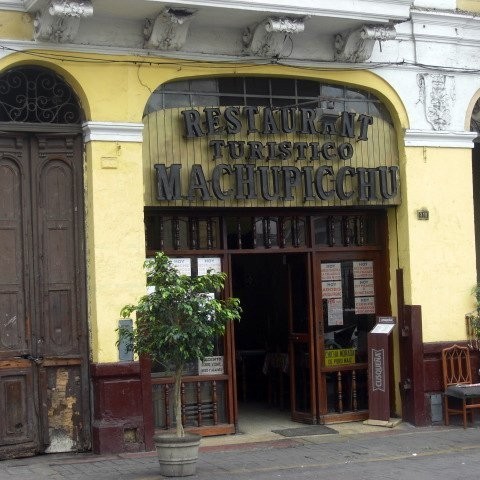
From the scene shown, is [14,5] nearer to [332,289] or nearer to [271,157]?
[271,157]

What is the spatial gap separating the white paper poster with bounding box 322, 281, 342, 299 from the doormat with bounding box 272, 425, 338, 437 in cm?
167

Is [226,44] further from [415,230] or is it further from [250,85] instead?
[415,230]

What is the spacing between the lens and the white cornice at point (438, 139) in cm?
1288

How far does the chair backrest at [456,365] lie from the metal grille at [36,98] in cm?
556

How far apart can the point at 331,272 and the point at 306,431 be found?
6.80 feet

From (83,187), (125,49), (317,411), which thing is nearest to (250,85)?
(125,49)

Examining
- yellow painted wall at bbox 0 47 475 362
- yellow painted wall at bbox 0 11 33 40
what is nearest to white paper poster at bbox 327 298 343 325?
yellow painted wall at bbox 0 47 475 362

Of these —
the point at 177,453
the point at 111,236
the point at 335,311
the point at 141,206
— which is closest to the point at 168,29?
the point at 141,206

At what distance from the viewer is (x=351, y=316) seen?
13.1m

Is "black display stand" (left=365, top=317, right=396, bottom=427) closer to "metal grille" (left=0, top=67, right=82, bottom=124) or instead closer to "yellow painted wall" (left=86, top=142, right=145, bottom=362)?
"yellow painted wall" (left=86, top=142, right=145, bottom=362)

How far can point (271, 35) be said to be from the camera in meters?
11.9

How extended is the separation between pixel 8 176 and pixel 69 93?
1183 millimetres

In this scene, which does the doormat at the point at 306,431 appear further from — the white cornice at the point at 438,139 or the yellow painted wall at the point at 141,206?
the white cornice at the point at 438,139

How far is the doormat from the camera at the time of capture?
40.7 ft
